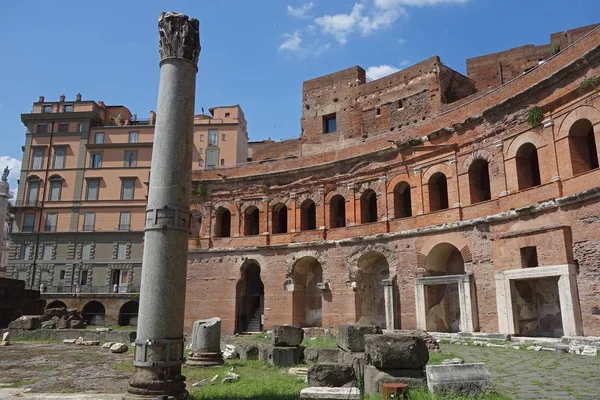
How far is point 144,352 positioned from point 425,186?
49.3 ft

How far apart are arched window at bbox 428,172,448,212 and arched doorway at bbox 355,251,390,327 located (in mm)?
3117

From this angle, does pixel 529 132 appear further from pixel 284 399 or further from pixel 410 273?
pixel 284 399

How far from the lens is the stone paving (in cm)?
660

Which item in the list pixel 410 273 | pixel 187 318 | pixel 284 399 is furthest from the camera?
pixel 187 318

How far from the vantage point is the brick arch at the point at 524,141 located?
50.8 feet

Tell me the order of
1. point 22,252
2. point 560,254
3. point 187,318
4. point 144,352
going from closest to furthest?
point 144,352 → point 560,254 → point 187,318 → point 22,252

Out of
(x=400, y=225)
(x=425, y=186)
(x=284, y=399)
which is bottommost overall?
(x=284, y=399)

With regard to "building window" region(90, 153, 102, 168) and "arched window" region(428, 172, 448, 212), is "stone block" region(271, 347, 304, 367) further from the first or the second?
"building window" region(90, 153, 102, 168)

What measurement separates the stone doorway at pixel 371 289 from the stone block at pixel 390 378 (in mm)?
13839

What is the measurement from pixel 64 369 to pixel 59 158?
3422cm

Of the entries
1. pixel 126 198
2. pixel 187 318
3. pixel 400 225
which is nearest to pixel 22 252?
pixel 126 198

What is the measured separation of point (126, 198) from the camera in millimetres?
39688

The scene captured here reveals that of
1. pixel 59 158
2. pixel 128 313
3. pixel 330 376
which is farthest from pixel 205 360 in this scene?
pixel 59 158

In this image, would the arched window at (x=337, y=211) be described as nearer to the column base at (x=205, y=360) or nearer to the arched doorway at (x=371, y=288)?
the arched doorway at (x=371, y=288)
